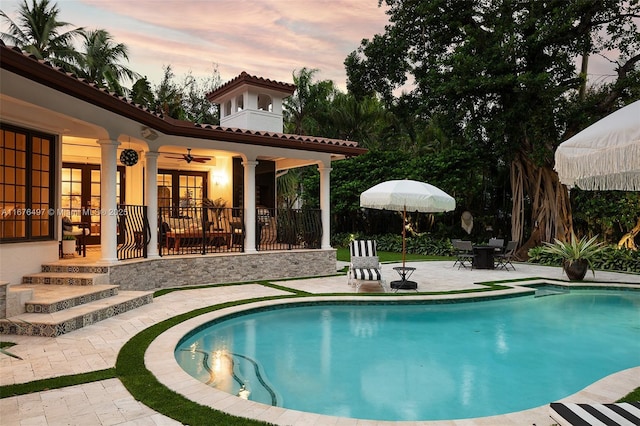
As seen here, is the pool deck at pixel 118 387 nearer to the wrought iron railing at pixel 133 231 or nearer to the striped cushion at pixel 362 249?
the wrought iron railing at pixel 133 231

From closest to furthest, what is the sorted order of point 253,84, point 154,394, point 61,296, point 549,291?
point 154,394
point 61,296
point 549,291
point 253,84

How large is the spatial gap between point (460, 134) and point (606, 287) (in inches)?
384

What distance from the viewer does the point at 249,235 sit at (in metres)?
12.9

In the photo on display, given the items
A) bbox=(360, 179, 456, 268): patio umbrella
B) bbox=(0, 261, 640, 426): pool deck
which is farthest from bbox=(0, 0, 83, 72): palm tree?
bbox=(0, 261, 640, 426): pool deck

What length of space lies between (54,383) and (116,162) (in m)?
5.78

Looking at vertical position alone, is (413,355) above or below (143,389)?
below

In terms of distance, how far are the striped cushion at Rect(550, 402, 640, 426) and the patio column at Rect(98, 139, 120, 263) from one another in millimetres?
8899

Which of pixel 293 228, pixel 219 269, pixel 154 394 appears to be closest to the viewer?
pixel 154 394

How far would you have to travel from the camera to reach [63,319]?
683 cm

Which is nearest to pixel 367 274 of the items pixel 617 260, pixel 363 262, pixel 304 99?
pixel 363 262

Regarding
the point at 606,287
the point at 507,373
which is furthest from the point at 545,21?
the point at 507,373

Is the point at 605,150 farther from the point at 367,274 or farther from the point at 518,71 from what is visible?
the point at 518,71

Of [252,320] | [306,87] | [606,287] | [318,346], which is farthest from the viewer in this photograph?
[306,87]

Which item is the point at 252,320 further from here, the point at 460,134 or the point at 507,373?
the point at 460,134
